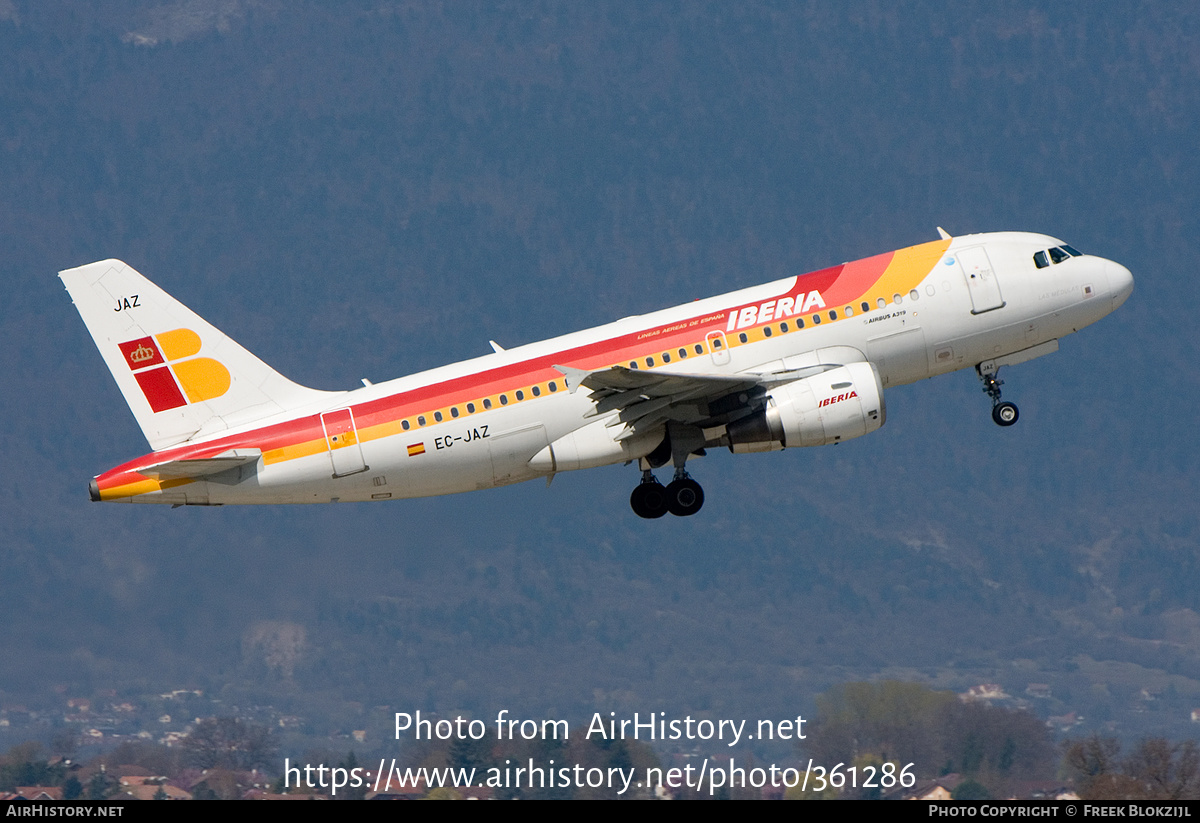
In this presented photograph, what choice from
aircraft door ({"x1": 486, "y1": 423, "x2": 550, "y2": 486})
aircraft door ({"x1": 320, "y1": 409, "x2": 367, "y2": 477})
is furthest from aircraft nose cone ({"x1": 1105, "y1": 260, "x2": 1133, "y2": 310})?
aircraft door ({"x1": 320, "y1": 409, "x2": 367, "y2": 477})

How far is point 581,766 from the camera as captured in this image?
62.7 m

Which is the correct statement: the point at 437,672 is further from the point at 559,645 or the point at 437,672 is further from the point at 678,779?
the point at 678,779

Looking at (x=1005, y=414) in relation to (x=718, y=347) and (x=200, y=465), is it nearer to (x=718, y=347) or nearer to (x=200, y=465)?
(x=718, y=347)

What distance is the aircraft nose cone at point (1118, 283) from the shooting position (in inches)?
2015

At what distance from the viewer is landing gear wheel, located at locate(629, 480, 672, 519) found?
49469mm

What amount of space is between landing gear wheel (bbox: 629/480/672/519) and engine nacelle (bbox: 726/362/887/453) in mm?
3437

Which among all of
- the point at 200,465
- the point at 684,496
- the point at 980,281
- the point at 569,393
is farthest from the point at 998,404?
the point at 200,465

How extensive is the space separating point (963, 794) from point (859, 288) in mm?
17615

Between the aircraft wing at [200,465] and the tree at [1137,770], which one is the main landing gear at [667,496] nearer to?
the aircraft wing at [200,465]

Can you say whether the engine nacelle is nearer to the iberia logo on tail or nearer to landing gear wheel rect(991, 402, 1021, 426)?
landing gear wheel rect(991, 402, 1021, 426)

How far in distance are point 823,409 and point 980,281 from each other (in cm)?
618

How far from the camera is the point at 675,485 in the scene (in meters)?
49.3

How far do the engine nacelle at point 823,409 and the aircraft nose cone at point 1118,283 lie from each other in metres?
8.35

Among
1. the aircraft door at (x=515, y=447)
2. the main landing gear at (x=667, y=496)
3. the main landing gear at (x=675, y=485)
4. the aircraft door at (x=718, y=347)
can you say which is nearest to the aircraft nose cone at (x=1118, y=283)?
the aircraft door at (x=718, y=347)
